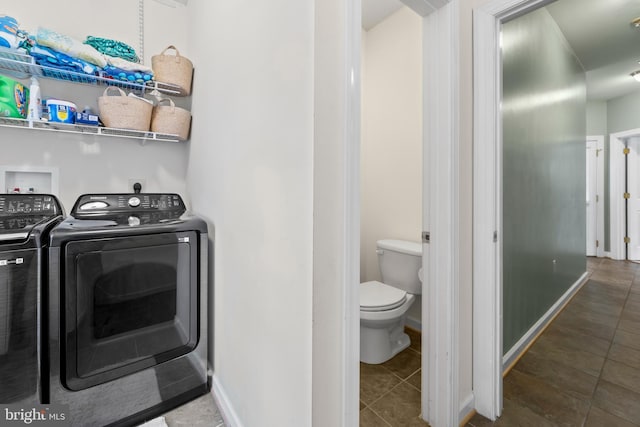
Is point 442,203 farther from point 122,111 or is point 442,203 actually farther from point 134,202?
point 122,111

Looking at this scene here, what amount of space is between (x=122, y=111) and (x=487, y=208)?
2065mm

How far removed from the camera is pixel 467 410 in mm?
1432

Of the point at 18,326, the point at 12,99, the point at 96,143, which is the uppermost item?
the point at 12,99

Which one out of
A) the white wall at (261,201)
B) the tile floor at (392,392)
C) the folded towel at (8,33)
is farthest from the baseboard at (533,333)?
the folded towel at (8,33)

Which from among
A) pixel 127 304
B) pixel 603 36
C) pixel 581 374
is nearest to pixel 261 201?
pixel 127 304

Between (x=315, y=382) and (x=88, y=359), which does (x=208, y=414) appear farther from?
(x=315, y=382)

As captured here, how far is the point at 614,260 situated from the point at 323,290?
619 centimetres

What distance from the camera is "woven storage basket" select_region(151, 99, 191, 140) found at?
5.86 feet

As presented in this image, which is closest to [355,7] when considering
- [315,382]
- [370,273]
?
[315,382]

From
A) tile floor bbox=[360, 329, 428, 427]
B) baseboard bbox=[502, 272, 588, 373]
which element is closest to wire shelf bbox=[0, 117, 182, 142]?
tile floor bbox=[360, 329, 428, 427]

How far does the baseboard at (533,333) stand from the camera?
1.85 m

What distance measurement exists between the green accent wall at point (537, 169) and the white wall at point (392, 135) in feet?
2.04

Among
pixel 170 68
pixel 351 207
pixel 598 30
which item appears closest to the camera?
pixel 351 207

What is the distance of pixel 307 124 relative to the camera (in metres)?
0.81
